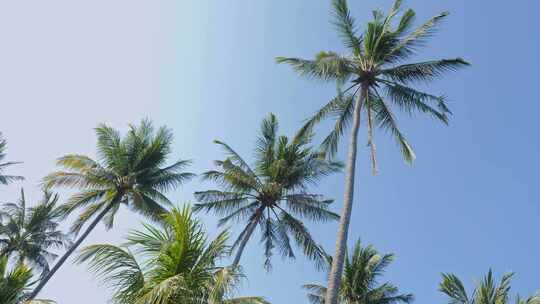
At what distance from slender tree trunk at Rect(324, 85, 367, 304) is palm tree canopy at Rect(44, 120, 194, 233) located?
448 inches

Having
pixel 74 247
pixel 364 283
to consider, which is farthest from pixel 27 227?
pixel 364 283

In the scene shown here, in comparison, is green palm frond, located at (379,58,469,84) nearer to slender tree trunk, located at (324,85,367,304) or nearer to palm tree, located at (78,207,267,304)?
slender tree trunk, located at (324,85,367,304)

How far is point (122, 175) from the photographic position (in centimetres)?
2284

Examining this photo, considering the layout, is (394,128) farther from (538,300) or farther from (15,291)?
(15,291)

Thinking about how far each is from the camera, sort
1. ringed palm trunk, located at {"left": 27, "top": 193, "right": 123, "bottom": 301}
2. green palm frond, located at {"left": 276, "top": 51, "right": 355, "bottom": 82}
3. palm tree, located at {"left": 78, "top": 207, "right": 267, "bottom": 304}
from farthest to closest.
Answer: ringed palm trunk, located at {"left": 27, "top": 193, "right": 123, "bottom": 301}
green palm frond, located at {"left": 276, "top": 51, "right": 355, "bottom": 82}
palm tree, located at {"left": 78, "top": 207, "right": 267, "bottom": 304}

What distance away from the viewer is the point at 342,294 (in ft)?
84.4

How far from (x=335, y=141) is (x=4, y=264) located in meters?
12.3

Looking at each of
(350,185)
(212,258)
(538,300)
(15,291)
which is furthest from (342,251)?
(538,300)

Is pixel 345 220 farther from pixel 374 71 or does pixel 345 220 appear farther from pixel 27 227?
pixel 27 227

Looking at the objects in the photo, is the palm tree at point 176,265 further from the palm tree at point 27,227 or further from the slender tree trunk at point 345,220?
the palm tree at point 27,227

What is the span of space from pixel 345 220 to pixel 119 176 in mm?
13215

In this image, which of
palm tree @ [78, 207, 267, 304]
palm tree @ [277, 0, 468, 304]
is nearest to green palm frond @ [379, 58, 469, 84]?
palm tree @ [277, 0, 468, 304]

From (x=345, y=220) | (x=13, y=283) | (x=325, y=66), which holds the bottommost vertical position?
(x=13, y=283)

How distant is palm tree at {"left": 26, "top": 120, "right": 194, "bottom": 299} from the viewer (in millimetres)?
22750
